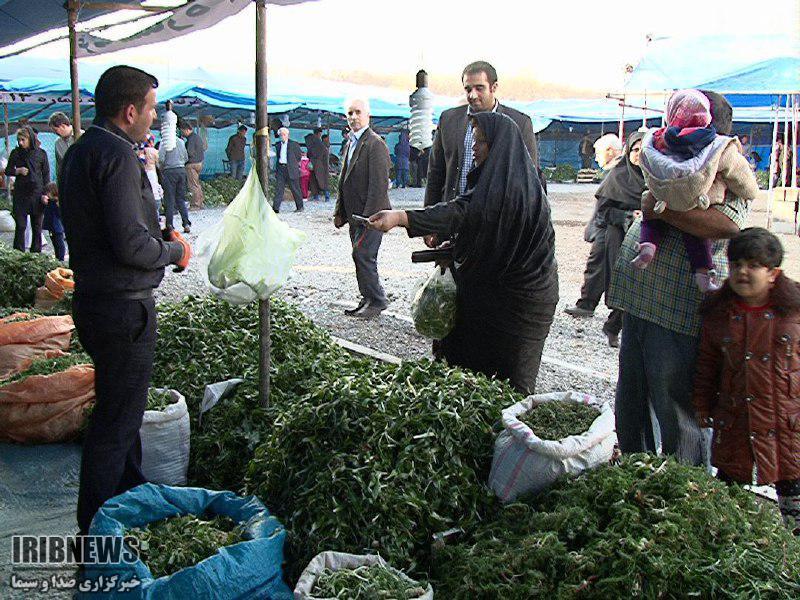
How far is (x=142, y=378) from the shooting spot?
335 cm

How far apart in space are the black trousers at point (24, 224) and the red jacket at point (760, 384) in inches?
439

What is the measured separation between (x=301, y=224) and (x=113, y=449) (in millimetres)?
15184

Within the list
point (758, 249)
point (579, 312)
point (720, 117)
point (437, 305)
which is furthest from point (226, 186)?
point (758, 249)

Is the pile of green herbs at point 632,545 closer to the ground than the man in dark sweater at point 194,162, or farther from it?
closer to the ground

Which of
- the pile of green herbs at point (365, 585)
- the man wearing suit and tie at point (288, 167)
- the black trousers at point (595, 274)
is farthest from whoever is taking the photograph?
the man wearing suit and tie at point (288, 167)

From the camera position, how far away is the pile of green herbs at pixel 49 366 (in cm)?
469

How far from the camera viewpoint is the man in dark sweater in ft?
71.4

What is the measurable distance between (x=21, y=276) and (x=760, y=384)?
6.41 m

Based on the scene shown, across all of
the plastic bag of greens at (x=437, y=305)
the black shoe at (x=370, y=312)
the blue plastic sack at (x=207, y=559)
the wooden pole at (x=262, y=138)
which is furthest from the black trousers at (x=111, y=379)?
the black shoe at (x=370, y=312)

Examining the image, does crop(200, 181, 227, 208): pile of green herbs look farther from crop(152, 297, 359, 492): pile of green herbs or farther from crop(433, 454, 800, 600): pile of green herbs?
crop(433, 454, 800, 600): pile of green herbs

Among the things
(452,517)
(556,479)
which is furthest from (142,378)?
(556,479)

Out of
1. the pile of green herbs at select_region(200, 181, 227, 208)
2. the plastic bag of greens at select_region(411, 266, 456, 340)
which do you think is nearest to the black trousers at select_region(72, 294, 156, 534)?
the plastic bag of greens at select_region(411, 266, 456, 340)

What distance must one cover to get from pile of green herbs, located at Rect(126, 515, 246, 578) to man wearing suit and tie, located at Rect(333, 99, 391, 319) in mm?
5380

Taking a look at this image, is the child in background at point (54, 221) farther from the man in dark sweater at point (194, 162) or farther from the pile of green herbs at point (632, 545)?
the pile of green herbs at point (632, 545)
